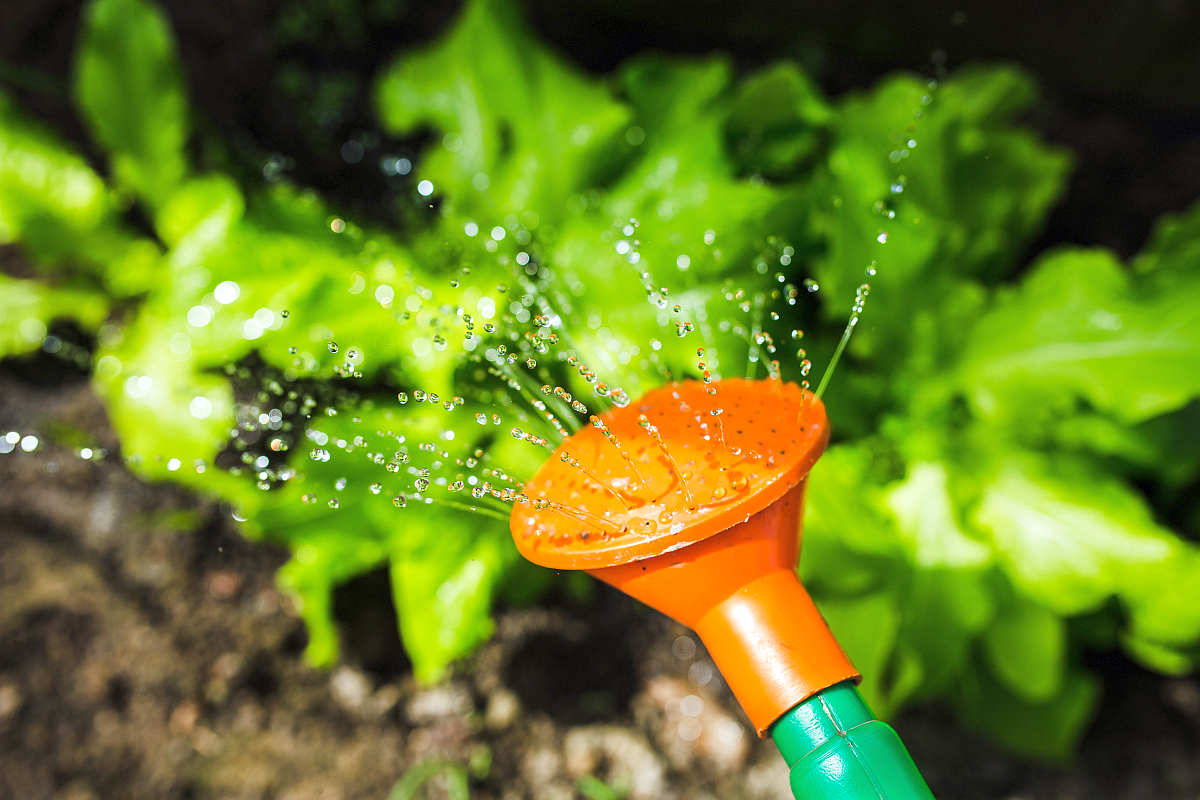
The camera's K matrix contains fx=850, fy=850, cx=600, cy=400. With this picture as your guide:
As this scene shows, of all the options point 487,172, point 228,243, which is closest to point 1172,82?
point 487,172

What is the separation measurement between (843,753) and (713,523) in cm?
18

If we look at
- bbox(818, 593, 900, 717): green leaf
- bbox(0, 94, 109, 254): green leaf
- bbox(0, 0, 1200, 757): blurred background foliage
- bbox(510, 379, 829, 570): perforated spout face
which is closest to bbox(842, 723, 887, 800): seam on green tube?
bbox(510, 379, 829, 570): perforated spout face

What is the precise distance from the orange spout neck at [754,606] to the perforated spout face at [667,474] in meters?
0.04

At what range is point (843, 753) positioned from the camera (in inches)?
21.9

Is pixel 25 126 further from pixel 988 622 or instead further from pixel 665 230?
pixel 988 622

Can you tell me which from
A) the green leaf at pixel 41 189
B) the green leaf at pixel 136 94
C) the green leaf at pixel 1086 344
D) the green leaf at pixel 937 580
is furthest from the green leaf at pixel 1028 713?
the green leaf at pixel 41 189

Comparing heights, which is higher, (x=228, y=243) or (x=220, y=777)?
(x=228, y=243)

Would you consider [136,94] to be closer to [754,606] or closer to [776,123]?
[776,123]

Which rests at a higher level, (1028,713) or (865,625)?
(865,625)

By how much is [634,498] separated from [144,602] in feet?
4.78

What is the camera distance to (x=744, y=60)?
70.0 inches

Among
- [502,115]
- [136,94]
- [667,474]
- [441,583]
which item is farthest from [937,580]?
[136,94]

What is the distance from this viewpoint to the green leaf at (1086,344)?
112cm

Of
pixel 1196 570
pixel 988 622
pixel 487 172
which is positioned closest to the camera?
pixel 1196 570
